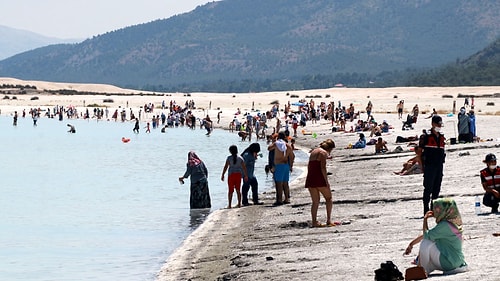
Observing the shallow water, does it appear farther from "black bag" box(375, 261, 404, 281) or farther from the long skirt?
"black bag" box(375, 261, 404, 281)

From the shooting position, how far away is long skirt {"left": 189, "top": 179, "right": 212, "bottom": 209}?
20544 millimetres

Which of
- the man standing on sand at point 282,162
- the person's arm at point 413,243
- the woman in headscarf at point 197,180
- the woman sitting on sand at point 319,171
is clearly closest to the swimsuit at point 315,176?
the woman sitting on sand at point 319,171

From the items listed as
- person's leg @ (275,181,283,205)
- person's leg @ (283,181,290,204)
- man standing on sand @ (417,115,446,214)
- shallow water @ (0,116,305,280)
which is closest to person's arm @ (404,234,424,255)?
man standing on sand @ (417,115,446,214)

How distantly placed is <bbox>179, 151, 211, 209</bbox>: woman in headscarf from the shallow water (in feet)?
1.01

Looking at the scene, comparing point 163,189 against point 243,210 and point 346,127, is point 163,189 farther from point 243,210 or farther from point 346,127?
point 346,127

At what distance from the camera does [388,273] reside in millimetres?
9984

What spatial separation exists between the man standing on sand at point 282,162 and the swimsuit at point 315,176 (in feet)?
11.1

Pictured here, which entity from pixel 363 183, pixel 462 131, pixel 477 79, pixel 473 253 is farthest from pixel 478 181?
pixel 477 79

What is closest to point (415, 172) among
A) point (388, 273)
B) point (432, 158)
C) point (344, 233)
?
point (432, 158)

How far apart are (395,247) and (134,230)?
823 cm

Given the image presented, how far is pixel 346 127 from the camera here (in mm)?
50406

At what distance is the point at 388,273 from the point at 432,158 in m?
4.78

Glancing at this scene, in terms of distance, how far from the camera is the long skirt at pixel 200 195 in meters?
20.5

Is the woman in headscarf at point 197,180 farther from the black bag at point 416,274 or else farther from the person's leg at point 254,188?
the black bag at point 416,274
